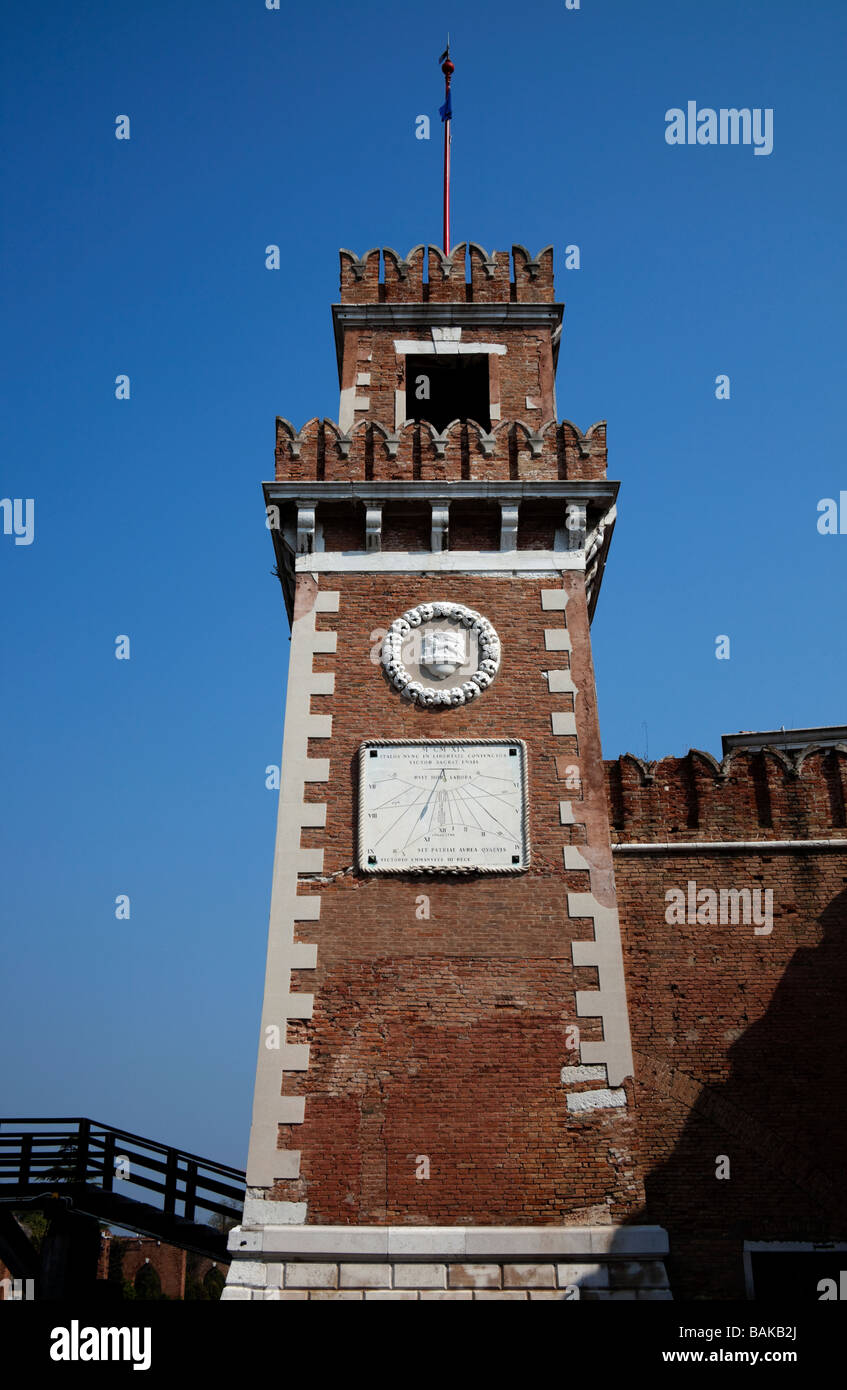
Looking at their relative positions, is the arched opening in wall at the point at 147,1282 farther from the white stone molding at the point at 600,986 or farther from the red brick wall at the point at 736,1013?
the white stone molding at the point at 600,986

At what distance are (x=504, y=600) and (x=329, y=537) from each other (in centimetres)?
264

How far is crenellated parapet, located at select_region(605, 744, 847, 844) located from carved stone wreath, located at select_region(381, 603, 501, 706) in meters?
2.27

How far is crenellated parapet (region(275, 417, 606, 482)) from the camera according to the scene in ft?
59.2

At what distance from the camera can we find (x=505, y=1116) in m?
14.4

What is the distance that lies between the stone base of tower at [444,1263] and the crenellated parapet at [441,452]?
32.1 ft

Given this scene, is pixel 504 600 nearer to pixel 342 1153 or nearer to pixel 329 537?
pixel 329 537

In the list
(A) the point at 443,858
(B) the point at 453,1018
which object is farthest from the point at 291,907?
(B) the point at 453,1018

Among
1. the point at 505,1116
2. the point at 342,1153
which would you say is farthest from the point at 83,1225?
the point at 505,1116

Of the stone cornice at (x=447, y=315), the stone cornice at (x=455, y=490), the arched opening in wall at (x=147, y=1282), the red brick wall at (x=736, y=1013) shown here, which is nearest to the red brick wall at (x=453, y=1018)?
the red brick wall at (x=736, y=1013)

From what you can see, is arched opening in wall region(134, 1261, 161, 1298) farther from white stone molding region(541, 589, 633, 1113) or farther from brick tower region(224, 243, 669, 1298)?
white stone molding region(541, 589, 633, 1113)

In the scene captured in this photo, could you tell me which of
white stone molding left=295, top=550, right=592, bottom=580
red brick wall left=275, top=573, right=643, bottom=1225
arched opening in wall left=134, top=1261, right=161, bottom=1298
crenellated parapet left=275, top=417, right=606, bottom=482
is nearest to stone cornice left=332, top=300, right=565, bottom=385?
crenellated parapet left=275, top=417, right=606, bottom=482

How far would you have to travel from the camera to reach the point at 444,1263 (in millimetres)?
13625

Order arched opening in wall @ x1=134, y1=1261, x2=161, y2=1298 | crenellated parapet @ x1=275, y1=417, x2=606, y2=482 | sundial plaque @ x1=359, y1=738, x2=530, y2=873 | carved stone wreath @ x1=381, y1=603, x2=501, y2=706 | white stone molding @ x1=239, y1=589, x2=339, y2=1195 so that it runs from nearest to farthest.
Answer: white stone molding @ x1=239, y1=589, x2=339, y2=1195 < sundial plaque @ x1=359, y1=738, x2=530, y2=873 < carved stone wreath @ x1=381, y1=603, x2=501, y2=706 < crenellated parapet @ x1=275, y1=417, x2=606, y2=482 < arched opening in wall @ x1=134, y1=1261, x2=161, y2=1298

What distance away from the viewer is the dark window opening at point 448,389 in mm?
19688
